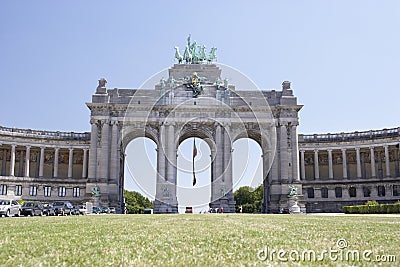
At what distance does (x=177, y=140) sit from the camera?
288ft

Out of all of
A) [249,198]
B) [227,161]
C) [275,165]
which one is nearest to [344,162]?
[275,165]

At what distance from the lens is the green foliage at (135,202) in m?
149

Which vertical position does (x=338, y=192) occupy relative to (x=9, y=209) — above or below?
above

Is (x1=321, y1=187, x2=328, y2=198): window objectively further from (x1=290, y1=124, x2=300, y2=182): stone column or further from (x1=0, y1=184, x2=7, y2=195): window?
(x1=0, y1=184, x2=7, y2=195): window

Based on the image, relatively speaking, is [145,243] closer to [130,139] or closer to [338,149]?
[130,139]

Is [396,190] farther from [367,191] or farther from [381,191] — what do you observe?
[367,191]

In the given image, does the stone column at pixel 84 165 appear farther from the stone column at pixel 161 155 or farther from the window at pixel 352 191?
the window at pixel 352 191

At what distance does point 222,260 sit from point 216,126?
78.2m

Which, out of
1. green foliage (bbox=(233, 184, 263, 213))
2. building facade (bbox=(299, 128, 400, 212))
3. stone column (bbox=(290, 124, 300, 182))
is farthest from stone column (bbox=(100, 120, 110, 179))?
green foliage (bbox=(233, 184, 263, 213))

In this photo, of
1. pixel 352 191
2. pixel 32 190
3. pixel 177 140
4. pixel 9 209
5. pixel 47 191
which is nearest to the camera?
pixel 9 209

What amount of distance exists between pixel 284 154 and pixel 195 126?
60.7ft

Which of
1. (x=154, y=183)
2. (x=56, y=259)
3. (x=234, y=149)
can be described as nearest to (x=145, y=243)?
(x=56, y=259)

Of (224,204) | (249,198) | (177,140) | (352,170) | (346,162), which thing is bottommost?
(224,204)

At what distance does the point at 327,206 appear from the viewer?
10288cm
